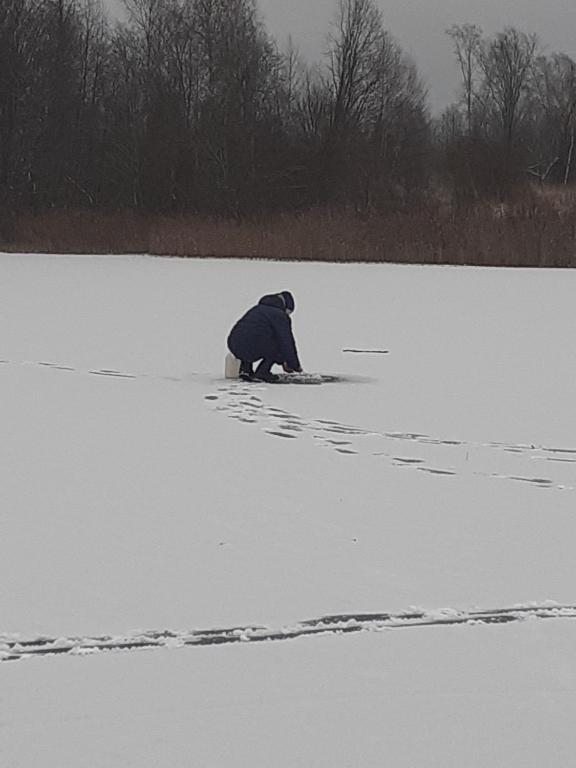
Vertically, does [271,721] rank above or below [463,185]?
below

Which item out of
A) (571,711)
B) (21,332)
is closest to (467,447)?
(571,711)

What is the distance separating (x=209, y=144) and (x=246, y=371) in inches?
1030

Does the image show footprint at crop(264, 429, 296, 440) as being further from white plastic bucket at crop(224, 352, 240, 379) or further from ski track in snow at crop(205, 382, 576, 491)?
white plastic bucket at crop(224, 352, 240, 379)

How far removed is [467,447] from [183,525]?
2659mm

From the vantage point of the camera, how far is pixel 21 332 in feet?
40.8

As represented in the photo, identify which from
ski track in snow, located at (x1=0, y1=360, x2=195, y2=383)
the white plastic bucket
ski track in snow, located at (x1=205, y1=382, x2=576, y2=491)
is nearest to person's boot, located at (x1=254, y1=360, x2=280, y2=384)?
the white plastic bucket

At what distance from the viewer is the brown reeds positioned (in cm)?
2334

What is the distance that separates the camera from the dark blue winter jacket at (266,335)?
8.53 metres

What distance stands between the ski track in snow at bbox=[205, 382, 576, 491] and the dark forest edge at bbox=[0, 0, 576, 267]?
18.3m

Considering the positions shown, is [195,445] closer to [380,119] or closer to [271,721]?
[271,721]

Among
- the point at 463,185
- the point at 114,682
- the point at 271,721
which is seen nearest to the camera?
the point at 271,721

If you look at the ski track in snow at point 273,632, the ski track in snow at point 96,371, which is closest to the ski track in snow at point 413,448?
the ski track in snow at point 96,371

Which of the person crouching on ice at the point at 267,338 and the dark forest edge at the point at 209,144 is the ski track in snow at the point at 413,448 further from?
the dark forest edge at the point at 209,144

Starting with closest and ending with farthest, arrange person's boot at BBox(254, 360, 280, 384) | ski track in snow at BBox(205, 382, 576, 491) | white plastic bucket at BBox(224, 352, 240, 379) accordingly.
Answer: ski track in snow at BBox(205, 382, 576, 491) < person's boot at BBox(254, 360, 280, 384) < white plastic bucket at BBox(224, 352, 240, 379)
